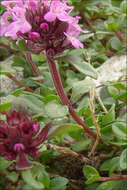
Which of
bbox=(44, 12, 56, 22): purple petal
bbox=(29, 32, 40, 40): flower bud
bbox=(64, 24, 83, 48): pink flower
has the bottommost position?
bbox=(64, 24, 83, 48): pink flower

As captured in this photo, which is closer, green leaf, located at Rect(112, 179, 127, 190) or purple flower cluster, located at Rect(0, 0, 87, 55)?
purple flower cluster, located at Rect(0, 0, 87, 55)

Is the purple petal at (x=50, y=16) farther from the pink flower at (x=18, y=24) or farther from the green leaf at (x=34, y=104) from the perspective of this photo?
the green leaf at (x=34, y=104)

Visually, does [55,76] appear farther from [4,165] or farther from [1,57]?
[1,57]

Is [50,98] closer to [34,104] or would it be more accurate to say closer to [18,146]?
[34,104]

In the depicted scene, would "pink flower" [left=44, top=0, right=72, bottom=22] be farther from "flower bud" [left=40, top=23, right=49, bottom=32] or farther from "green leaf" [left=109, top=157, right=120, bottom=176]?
"green leaf" [left=109, top=157, right=120, bottom=176]

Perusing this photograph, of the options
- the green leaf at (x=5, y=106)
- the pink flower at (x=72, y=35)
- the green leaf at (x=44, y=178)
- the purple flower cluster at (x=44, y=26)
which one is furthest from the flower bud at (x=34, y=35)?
the green leaf at (x=44, y=178)

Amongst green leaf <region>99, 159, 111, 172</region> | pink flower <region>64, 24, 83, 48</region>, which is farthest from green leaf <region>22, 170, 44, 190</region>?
green leaf <region>99, 159, 111, 172</region>
